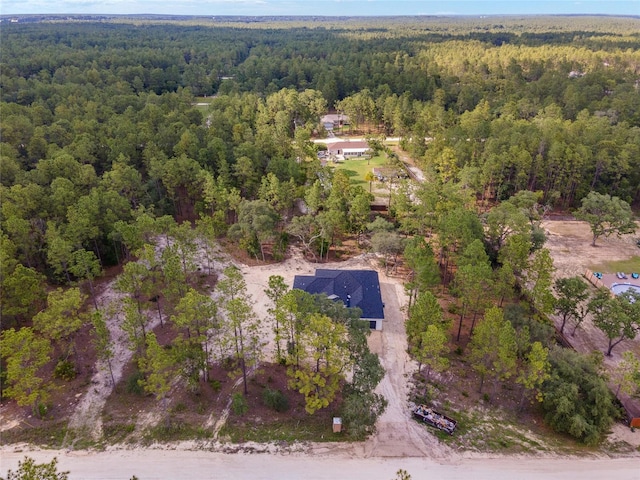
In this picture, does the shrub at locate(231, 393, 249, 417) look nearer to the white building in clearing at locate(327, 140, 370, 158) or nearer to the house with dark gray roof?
the house with dark gray roof

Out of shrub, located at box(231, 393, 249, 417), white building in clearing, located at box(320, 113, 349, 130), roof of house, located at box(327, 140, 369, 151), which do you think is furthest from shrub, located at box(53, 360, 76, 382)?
white building in clearing, located at box(320, 113, 349, 130)

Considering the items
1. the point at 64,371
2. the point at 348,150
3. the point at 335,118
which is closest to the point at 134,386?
the point at 64,371

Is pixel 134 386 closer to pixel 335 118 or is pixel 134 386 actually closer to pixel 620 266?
pixel 620 266

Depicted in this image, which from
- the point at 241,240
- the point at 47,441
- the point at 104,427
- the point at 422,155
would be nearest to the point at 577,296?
the point at 241,240

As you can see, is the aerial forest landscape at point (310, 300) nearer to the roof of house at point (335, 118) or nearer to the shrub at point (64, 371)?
the shrub at point (64, 371)

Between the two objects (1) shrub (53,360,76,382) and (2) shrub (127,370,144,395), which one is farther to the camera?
(1) shrub (53,360,76,382)

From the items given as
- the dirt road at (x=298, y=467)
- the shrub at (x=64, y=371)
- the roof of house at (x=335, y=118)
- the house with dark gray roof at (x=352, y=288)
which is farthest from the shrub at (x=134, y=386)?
the roof of house at (x=335, y=118)

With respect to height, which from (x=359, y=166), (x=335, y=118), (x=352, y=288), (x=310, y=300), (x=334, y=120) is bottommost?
(x=359, y=166)
